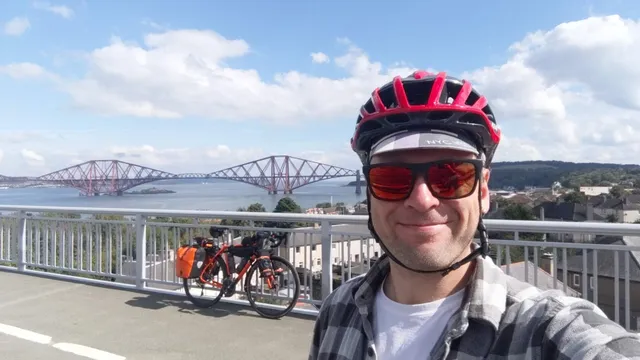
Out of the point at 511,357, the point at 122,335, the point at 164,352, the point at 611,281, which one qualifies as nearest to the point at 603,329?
the point at 511,357

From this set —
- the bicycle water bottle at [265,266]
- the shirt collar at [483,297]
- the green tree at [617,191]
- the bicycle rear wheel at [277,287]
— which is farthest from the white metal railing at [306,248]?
the green tree at [617,191]

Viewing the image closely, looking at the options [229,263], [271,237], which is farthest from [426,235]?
[229,263]

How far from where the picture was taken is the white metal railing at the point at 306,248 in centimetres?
382

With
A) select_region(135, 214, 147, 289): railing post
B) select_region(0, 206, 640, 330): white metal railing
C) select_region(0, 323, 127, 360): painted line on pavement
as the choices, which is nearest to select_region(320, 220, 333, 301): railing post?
select_region(0, 206, 640, 330): white metal railing

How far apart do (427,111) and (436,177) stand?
0.58 ft

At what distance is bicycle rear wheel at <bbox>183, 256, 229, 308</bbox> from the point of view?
558cm

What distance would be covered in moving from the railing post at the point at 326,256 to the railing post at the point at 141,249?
9.09ft

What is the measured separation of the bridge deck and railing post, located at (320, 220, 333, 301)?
0.41m

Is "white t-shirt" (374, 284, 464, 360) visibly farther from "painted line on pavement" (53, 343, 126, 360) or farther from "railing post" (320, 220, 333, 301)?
"railing post" (320, 220, 333, 301)

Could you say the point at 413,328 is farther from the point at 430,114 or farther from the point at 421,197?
the point at 430,114

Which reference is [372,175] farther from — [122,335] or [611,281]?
[122,335]

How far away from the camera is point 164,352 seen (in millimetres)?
4270

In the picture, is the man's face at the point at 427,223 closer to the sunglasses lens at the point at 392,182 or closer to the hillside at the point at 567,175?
the sunglasses lens at the point at 392,182

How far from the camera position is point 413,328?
1.18 m
